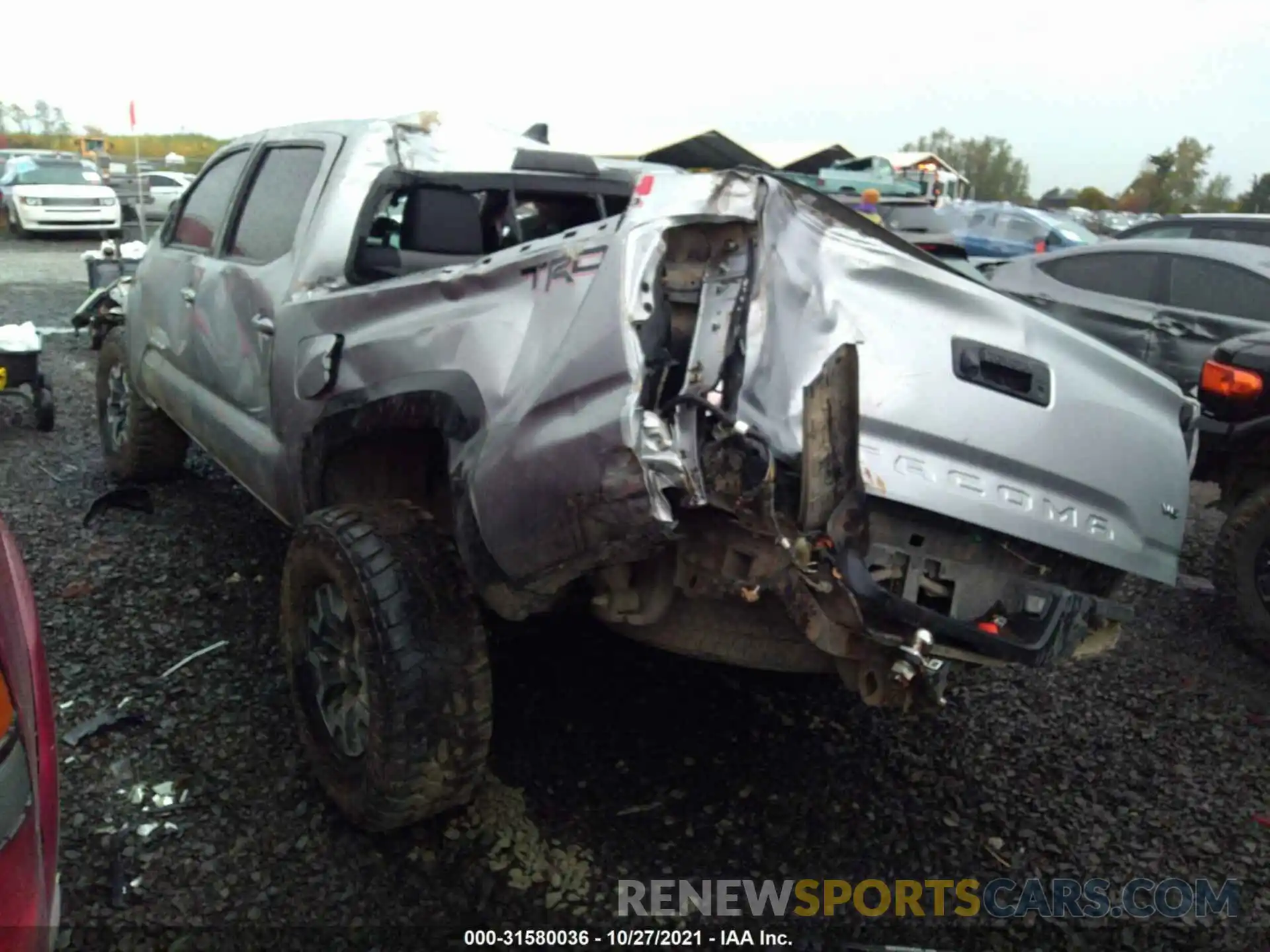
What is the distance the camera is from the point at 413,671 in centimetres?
240

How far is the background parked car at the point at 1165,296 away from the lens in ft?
19.0

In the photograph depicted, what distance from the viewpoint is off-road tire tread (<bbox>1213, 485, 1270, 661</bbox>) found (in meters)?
4.06

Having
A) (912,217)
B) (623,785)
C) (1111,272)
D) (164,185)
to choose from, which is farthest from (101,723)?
(164,185)

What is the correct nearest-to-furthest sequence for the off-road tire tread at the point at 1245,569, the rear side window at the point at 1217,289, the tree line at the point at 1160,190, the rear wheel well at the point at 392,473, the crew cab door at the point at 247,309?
the rear wheel well at the point at 392,473, the crew cab door at the point at 247,309, the off-road tire tread at the point at 1245,569, the rear side window at the point at 1217,289, the tree line at the point at 1160,190

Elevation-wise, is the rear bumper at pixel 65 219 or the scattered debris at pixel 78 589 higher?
the scattered debris at pixel 78 589

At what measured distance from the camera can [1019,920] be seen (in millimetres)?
2564

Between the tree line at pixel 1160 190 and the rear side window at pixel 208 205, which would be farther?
the tree line at pixel 1160 190

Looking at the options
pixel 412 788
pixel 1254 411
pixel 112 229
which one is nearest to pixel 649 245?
pixel 412 788

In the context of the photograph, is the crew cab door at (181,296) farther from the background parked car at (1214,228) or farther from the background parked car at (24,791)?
the background parked car at (1214,228)

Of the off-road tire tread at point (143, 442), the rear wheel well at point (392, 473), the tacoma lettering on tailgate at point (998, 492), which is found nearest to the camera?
the tacoma lettering on tailgate at point (998, 492)

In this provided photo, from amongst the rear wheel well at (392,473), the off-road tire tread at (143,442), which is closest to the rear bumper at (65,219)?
the off-road tire tread at (143,442)

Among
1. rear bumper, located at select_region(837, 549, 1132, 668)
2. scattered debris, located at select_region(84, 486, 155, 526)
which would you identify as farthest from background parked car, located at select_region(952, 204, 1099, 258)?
rear bumper, located at select_region(837, 549, 1132, 668)

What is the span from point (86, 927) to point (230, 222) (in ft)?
8.58

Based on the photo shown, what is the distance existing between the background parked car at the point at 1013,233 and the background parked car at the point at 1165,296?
8.93 m
